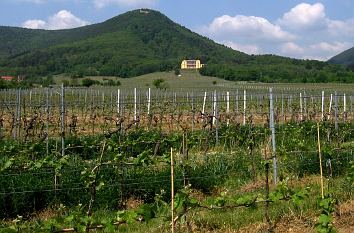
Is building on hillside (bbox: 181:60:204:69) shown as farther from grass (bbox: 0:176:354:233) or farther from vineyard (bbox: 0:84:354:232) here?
grass (bbox: 0:176:354:233)

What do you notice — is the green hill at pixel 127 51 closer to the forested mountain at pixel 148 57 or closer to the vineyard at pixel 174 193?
the forested mountain at pixel 148 57

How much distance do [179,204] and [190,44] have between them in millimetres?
134014

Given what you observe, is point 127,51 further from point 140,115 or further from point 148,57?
point 140,115

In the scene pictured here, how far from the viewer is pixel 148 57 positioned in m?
118

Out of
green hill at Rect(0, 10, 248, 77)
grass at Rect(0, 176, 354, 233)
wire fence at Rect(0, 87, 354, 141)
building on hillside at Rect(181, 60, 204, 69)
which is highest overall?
green hill at Rect(0, 10, 248, 77)

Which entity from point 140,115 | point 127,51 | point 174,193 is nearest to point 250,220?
point 174,193

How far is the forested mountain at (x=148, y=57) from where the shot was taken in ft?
260

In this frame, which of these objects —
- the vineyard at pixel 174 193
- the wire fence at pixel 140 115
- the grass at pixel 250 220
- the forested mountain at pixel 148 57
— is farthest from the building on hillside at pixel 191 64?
the grass at pixel 250 220

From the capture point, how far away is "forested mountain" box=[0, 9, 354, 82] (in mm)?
79125

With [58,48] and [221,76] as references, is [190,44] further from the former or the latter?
[221,76]

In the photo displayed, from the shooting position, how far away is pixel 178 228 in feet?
17.9

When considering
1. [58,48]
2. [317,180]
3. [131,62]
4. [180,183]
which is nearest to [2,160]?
[180,183]

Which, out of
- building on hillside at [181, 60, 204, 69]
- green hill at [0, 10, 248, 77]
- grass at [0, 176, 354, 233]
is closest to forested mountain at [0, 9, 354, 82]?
green hill at [0, 10, 248, 77]

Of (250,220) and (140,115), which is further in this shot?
(140,115)
